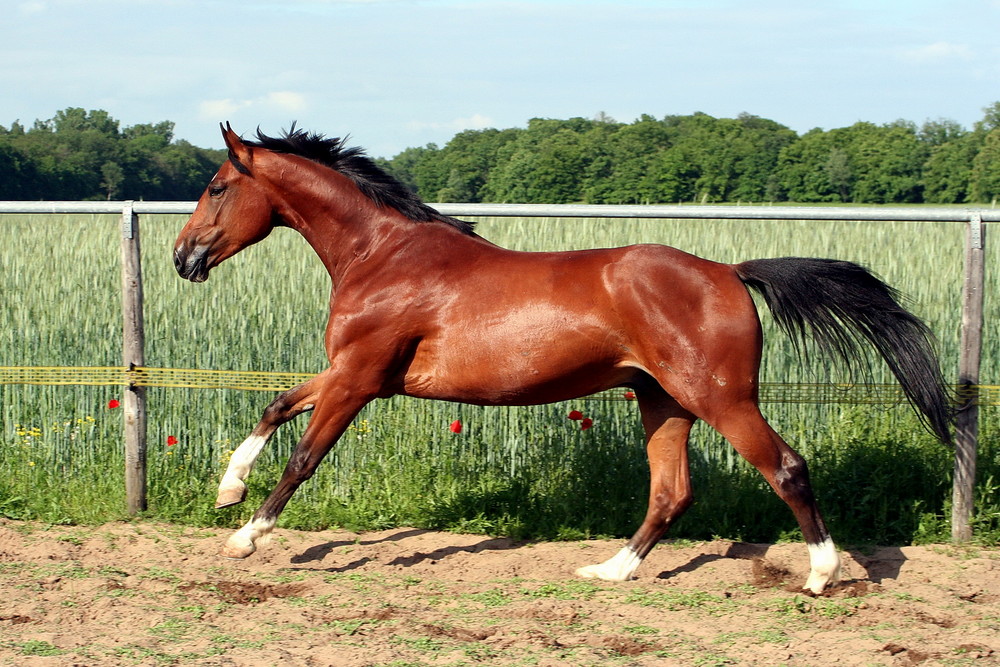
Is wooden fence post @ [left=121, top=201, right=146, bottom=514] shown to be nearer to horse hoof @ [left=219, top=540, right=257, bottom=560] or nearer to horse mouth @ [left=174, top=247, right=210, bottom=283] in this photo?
horse mouth @ [left=174, top=247, right=210, bottom=283]

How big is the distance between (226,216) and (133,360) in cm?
152

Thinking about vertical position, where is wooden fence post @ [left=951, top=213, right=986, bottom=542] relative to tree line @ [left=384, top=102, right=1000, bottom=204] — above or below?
below

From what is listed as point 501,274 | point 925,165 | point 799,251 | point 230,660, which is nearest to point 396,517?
point 501,274

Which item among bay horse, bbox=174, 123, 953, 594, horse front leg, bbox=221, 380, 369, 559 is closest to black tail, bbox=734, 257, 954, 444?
bay horse, bbox=174, 123, 953, 594

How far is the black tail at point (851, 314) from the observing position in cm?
452

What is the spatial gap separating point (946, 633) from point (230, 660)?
2.84m

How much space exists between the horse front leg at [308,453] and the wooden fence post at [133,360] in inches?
54.3

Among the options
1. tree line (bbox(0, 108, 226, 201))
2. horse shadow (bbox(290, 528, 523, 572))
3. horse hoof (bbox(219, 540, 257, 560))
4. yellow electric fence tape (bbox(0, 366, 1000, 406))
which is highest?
tree line (bbox(0, 108, 226, 201))

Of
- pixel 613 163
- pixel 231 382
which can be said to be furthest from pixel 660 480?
pixel 613 163

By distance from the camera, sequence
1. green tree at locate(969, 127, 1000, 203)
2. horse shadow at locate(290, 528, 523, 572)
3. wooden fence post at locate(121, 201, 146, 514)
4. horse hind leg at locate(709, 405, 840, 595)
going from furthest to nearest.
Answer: green tree at locate(969, 127, 1000, 203) → wooden fence post at locate(121, 201, 146, 514) → horse shadow at locate(290, 528, 523, 572) → horse hind leg at locate(709, 405, 840, 595)

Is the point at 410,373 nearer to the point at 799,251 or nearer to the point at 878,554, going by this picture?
the point at 878,554

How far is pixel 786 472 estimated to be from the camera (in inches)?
169

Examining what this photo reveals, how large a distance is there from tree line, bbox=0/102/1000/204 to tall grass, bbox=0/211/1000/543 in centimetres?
146

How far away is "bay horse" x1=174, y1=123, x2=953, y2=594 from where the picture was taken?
4.30m
